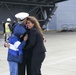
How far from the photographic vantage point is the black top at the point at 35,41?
223 inches

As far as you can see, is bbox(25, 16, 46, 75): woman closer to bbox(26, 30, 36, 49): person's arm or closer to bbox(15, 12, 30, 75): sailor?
bbox(26, 30, 36, 49): person's arm

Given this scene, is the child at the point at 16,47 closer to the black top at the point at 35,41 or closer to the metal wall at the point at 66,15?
the black top at the point at 35,41

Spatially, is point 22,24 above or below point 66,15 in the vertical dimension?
above

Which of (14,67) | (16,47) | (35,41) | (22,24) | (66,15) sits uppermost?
(22,24)

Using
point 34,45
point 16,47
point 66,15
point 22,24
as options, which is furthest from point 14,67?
point 66,15

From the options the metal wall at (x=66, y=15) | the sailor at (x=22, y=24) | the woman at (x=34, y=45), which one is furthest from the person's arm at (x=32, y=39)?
the metal wall at (x=66, y=15)

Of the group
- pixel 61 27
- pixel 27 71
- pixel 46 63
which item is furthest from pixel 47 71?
pixel 61 27

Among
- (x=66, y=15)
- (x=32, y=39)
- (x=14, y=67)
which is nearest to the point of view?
(x=32, y=39)

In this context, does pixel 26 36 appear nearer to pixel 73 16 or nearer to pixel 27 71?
pixel 27 71

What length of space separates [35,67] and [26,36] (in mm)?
648

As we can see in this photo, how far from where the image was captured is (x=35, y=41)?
571cm

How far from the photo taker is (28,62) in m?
5.82

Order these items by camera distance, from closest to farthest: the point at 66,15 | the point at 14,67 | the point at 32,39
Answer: the point at 32,39 < the point at 14,67 < the point at 66,15

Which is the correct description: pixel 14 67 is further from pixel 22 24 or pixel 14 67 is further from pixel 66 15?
pixel 66 15
